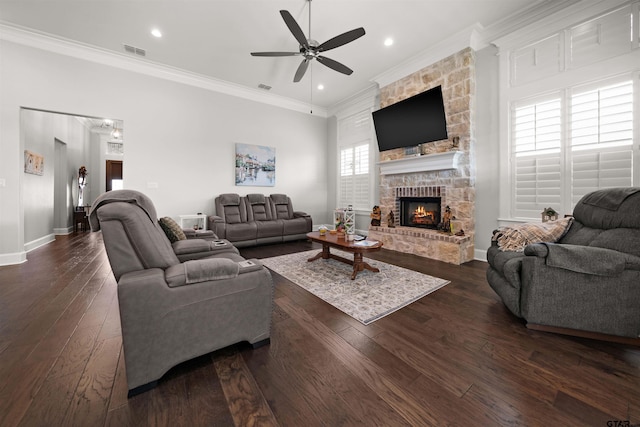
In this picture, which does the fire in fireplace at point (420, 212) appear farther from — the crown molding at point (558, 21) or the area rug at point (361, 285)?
the crown molding at point (558, 21)

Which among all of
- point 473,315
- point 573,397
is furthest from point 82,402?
point 473,315

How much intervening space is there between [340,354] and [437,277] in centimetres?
200

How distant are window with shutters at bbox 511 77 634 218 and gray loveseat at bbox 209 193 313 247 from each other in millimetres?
3940

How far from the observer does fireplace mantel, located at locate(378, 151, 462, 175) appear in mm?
3924

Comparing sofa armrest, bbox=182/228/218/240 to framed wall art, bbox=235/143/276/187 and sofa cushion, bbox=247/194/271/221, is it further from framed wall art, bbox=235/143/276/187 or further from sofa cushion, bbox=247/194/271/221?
framed wall art, bbox=235/143/276/187

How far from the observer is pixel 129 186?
439cm

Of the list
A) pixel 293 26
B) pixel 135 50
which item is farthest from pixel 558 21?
pixel 135 50

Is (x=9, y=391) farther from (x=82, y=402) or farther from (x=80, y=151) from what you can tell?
(x=80, y=151)

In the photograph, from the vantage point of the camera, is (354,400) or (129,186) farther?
(129,186)

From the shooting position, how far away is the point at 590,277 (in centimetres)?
167

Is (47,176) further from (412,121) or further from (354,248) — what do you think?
(412,121)

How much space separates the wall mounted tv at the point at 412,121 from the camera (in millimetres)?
4090

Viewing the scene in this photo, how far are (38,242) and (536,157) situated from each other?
28.6ft

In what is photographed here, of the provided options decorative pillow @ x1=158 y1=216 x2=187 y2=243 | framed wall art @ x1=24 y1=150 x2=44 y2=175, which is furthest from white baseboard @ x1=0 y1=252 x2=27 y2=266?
decorative pillow @ x1=158 y1=216 x2=187 y2=243
